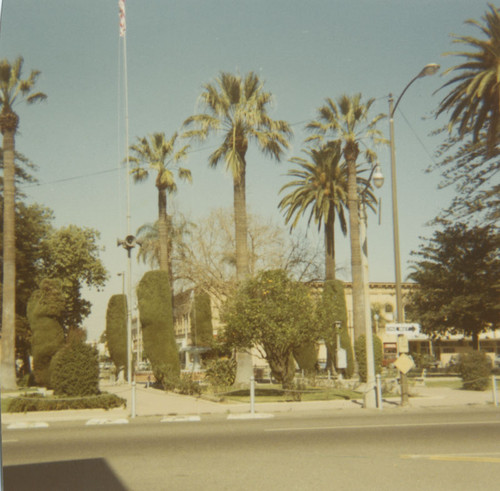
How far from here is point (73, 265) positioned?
39250 mm

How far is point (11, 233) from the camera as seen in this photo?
27.1 meters

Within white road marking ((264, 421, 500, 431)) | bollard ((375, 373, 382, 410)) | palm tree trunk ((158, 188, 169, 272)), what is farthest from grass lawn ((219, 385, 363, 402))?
palm tree trunk ((158, 188, 169, 272))

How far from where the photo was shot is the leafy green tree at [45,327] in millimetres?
26547

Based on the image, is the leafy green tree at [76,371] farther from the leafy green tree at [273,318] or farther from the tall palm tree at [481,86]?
the tall palm tree at [481,86]

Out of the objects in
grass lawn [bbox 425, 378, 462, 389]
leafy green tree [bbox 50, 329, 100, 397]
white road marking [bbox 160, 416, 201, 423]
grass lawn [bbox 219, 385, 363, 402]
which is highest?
leafy green tree [bbox 50, 329, 100, 397]

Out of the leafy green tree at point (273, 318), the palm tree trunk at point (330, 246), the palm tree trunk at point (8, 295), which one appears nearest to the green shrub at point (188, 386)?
the leafy green tree at point (273, 318)

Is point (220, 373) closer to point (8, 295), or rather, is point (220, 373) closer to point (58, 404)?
point (58, 404)

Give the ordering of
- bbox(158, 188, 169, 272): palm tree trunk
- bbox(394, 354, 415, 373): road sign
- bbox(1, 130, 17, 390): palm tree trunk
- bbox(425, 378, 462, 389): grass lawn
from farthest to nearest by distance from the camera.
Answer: bbox(158, 188, 169, 272): palm tree trunk < bbox(425, 378, 462, 389): grass lawn < bbox(1, 130, 17, 390): palm tree trunk < bbox(394, 354, 415, 373): road sign

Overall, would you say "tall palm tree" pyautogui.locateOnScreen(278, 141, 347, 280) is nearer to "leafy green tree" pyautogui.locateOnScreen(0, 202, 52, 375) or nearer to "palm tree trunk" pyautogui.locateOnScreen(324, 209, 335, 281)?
"palm tree trunk" pyautogui.locateOnScreen(324, 209, 335, 281)

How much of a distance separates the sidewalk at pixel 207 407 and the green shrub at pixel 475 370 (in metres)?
1.42

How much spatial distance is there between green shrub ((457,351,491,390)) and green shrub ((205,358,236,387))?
10.1m

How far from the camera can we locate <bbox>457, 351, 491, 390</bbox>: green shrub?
2420cm

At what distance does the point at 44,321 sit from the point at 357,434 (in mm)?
18845

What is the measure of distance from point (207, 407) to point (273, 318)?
3.87 m
